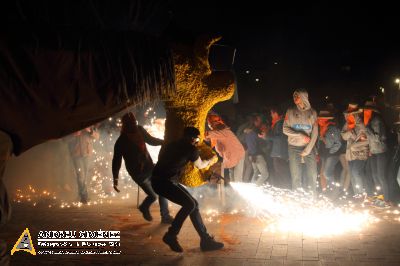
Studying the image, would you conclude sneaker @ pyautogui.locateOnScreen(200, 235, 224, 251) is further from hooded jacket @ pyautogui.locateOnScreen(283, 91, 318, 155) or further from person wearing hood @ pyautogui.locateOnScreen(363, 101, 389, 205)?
person wearing hood @ pyautogui.locateOnScreen(363, 101, 389, 205)

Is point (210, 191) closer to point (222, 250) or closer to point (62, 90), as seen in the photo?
point (222, 250)

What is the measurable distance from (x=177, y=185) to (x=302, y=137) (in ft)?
12.9

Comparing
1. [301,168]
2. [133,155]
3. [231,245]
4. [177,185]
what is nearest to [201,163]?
[177,185]

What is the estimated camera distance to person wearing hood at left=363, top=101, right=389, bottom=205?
9539mm

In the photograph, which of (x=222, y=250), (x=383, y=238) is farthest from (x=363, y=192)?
(x=222, y=250)

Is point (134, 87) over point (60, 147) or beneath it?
over

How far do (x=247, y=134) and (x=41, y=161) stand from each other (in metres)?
6.86

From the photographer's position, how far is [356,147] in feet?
32.1

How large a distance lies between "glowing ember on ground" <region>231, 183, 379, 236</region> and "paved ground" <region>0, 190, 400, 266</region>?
0.30 m

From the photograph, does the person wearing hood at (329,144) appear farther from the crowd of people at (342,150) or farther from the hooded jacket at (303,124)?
the hooded jacket at (303,124)

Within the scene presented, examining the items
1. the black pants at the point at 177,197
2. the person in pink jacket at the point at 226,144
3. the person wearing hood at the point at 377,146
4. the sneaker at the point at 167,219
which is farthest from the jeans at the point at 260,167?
the black pants at the point at 177,197

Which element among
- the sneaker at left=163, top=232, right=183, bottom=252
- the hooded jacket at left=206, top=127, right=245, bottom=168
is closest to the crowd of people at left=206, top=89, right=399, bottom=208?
the hooded jacket at left=206, top=127, right=245, bottom=168

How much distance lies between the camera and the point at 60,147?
1373 cm

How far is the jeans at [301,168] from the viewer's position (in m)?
9.77
